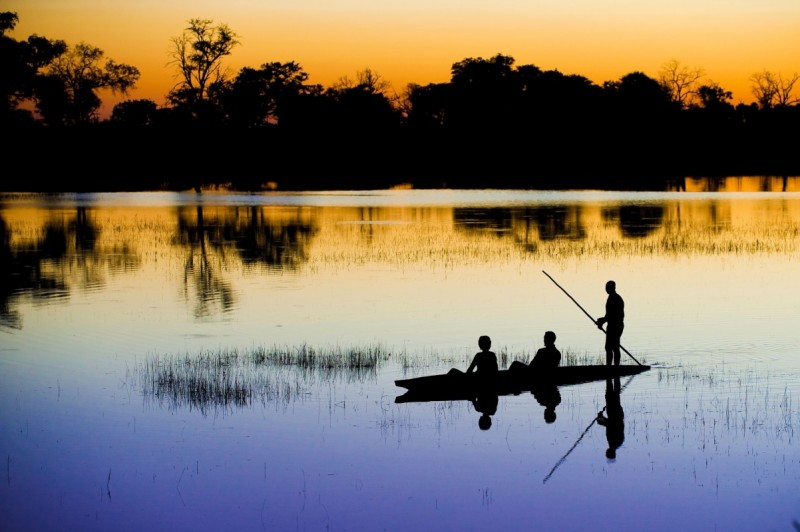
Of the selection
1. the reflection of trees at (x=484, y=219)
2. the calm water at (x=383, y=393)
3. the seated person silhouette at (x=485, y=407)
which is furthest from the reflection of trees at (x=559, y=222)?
the seated person silhouette at (x=485, y=407)

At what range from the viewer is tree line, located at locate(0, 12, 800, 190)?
112 metres

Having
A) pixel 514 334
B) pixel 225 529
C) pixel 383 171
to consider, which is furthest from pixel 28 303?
pixel 383 171

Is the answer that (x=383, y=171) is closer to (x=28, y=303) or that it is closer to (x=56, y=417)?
(x=28, y=303)

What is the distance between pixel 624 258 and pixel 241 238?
1868cm

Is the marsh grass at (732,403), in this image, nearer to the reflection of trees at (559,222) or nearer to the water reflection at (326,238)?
the water reflection at (326,238)

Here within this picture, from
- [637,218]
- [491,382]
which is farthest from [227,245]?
[491,382]

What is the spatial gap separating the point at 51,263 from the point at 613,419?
27.6m

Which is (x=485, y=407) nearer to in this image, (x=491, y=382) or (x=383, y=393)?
(x=491, y=382)

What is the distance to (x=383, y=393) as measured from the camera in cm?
1608

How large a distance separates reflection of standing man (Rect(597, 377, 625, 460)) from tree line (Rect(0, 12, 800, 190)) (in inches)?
3603

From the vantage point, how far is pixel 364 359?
61.8ft

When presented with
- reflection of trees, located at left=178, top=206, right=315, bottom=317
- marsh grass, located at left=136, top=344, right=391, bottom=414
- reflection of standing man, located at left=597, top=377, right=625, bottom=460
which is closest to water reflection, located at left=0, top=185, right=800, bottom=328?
reflection of trees, located at left=178, top=206, right=315, bottom=317

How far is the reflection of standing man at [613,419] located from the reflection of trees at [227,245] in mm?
12543

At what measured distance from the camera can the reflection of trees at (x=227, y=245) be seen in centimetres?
3012
